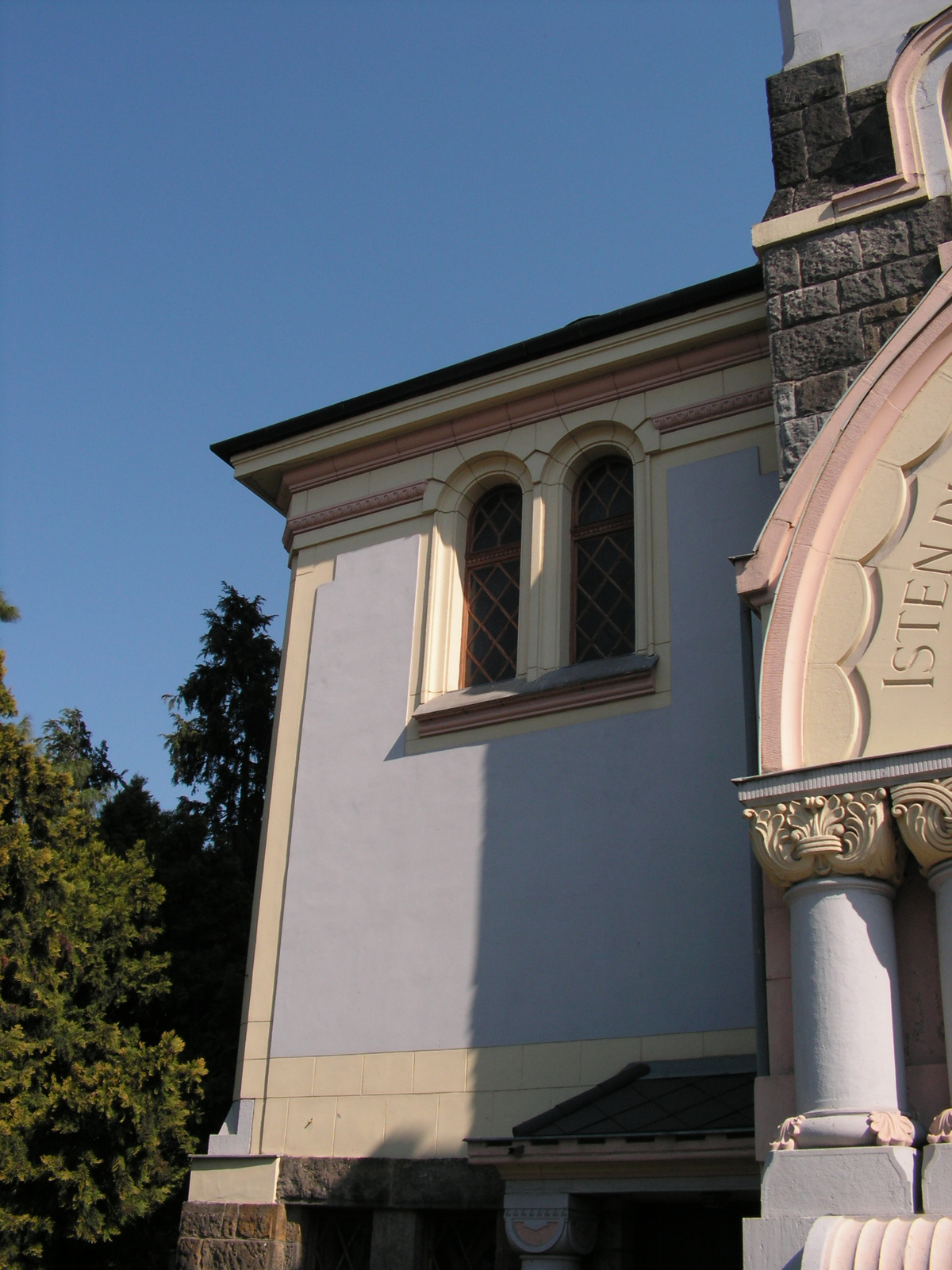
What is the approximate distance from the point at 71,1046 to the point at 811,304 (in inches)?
309

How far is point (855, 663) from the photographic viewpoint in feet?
21.5

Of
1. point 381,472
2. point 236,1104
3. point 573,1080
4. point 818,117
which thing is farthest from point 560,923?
point 818,117

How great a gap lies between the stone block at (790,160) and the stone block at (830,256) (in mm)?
555

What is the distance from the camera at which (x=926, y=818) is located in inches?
227

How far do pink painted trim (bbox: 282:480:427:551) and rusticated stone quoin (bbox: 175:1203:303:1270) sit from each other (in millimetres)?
5822

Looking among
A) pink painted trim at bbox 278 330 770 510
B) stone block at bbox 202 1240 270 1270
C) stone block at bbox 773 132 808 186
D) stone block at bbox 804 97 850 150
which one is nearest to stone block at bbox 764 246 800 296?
stone block at bbox 773 132 808 186

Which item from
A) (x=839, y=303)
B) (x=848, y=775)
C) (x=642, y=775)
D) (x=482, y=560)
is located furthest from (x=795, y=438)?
(x=482, y=560)

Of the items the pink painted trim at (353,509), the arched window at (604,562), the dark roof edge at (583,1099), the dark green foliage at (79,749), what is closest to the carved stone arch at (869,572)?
the dark roof edge at (583,1099)

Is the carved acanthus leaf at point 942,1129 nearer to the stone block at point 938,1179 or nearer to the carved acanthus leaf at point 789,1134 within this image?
the stone block at point 938,1179

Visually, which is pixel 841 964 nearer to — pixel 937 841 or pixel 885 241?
pixel 937 841

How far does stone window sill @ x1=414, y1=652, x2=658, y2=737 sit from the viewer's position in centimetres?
962

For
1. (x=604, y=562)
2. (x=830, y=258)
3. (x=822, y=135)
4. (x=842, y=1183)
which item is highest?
(x=822, y=135)

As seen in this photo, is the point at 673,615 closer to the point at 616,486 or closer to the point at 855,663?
the point at 616,486

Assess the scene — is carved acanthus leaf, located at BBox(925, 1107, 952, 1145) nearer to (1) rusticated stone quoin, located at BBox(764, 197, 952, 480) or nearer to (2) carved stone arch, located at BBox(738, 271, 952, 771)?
(2) carved stone arch, located at BBox(738, 271, 952, 771)
